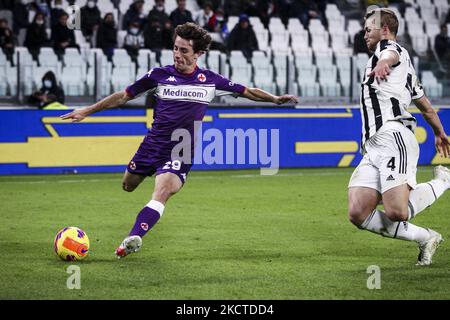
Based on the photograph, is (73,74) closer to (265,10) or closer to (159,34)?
(159,34)

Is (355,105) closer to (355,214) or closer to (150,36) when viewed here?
(150,36)

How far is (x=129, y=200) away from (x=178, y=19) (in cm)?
727

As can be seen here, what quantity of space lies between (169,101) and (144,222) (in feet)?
3.92

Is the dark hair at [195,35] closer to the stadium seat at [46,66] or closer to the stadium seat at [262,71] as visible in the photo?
the stadium seat at [46,66]

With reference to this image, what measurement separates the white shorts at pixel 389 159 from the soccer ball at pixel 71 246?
7.69 feet

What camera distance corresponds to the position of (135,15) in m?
18.2

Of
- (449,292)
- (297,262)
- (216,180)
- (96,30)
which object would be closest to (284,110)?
(216,180)

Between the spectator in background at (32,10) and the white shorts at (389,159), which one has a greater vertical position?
the spectator in background at (32,10)

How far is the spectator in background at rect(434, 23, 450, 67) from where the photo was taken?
2056 cm

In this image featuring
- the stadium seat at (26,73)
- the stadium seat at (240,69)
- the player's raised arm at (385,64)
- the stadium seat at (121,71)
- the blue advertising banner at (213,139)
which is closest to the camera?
the player's raised arm at (385,64)

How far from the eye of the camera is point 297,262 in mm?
7410

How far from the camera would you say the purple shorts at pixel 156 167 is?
7.65 metres

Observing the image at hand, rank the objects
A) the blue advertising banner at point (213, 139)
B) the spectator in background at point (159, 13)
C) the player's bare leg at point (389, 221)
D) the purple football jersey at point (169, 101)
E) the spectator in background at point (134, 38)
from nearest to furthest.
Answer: the player's bare leg at point (389, 221), the purple football jersey at point (169, 101), the blue advertising banner at point (213, 139), the spectator in background at point (134, 38), the spectator in background at point (159, 13)

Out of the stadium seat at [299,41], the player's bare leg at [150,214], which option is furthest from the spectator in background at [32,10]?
the player's bare leg at [150,214]
